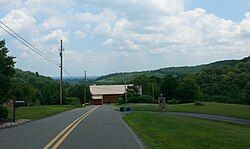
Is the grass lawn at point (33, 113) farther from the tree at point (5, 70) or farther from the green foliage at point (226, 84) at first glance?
the green foliage at point (226, 84)

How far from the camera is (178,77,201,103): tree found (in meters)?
111

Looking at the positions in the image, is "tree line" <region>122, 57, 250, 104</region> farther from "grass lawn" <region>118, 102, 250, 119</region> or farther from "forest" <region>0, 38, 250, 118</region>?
"grass lawn" <region>118, 102, 250, 119</region>

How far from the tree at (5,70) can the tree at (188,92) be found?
80.1m

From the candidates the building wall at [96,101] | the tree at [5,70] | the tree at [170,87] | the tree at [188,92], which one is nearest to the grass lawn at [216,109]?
the tree at [5,70]

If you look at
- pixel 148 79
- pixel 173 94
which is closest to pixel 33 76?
pixel 148 79

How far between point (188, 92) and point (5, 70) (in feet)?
275

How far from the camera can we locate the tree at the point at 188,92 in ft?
363

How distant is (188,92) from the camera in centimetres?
11238

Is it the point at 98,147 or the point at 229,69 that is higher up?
the point at 229,69

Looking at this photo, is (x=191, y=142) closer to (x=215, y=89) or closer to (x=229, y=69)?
(x=215, y=89)

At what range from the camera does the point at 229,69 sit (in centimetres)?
13625

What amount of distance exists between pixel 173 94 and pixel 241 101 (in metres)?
21.8

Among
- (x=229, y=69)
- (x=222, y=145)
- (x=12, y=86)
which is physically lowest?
(x=222, y=145)

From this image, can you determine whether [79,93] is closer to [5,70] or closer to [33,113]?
[33,113]
